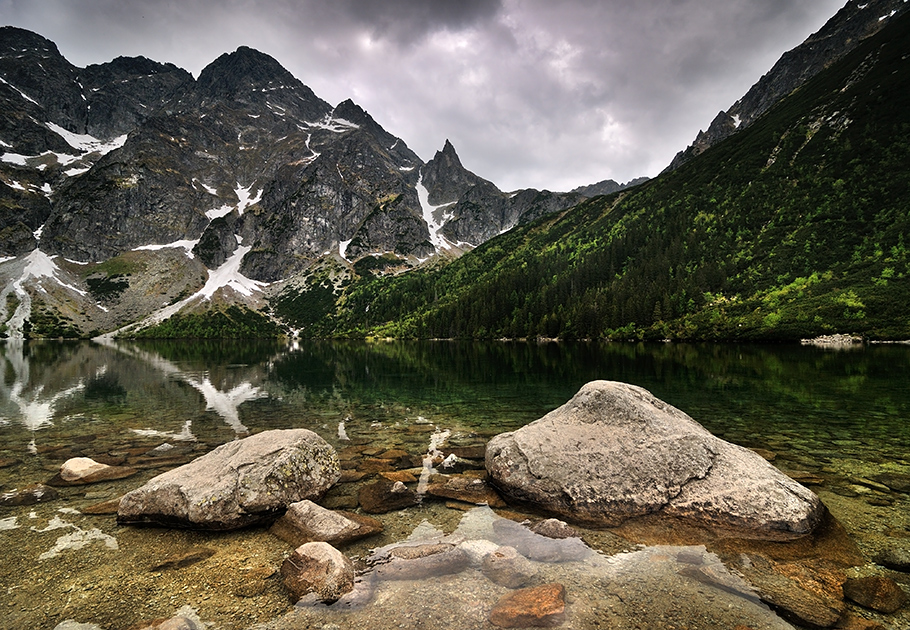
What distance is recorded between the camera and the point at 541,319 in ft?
436

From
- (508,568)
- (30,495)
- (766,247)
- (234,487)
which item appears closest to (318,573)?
(508,568)

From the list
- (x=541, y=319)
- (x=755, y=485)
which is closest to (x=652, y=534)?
(x=755, y=485)

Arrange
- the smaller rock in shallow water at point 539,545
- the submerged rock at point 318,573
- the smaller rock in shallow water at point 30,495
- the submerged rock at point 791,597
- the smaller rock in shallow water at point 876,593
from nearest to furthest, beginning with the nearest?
the submerged rock at point 791,597 < the smaller rock in shallow water at point 876,593 < the submerged rock at point 318,573 < the smaller rock in shallow water at point 539,545 < the smaller rock in shallow water at point 30,495

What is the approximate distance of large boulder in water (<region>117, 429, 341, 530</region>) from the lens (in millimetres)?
9469

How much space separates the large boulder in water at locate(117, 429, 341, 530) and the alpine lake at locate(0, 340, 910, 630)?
372 mm

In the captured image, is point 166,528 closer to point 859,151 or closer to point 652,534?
point 652,534

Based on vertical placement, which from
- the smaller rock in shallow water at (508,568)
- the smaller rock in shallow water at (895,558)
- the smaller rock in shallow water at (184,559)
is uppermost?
the smaller rock in shallow water at (895,558)

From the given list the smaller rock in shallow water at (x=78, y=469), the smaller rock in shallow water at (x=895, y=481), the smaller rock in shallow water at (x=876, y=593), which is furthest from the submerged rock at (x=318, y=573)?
the smaller rock in shallow water at (x=895, y=481)

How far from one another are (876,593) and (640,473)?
438 cm

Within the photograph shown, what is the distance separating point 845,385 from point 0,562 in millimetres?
44136

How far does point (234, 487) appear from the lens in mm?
9812

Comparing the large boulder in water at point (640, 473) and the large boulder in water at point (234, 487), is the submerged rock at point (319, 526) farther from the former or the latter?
the large boulder in water at point (640, 473)

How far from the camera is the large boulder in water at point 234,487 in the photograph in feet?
31.1

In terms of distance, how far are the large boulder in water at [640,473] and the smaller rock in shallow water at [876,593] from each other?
184cm
